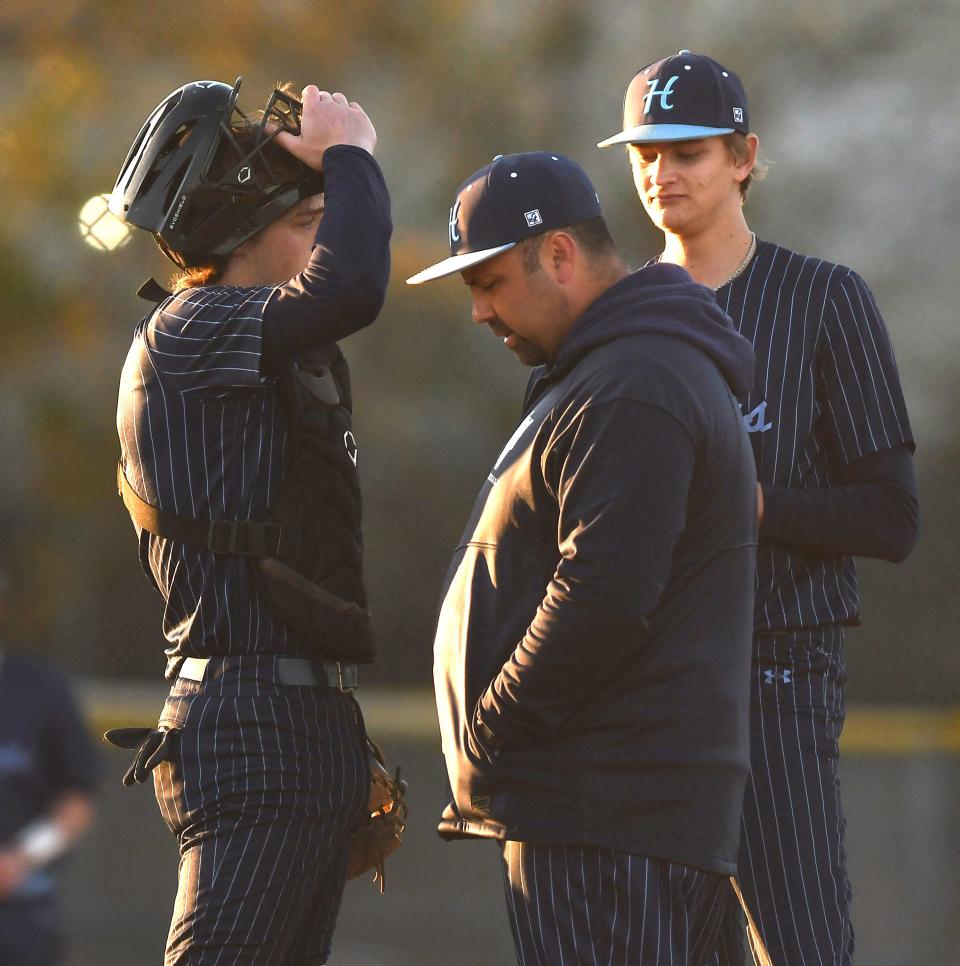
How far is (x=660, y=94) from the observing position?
11.5 ft

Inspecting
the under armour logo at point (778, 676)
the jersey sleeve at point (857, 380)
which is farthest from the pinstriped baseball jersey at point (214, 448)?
the jersey sleeve at point (857, 380)

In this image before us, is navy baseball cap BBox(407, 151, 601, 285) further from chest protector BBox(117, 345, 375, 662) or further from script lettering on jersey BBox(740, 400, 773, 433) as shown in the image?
script lettering on jersey BBox(740, 400, 773, 433)

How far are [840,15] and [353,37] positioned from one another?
3757 mm

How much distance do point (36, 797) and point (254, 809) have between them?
2.33 m

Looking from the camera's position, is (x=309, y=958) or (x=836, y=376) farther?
(x=836, y=376)

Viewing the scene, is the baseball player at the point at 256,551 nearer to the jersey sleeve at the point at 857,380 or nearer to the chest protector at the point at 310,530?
the chest protector at the point at 310,530

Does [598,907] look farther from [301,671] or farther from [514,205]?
[514,205]

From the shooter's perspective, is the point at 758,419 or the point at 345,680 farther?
the point at 758,419

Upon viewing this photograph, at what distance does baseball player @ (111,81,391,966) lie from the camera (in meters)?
Result: 2.97

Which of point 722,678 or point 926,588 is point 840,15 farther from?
point 722,678

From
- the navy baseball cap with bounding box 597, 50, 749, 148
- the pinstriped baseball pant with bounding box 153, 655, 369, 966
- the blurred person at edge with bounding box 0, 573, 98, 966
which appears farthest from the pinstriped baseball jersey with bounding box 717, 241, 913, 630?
the blurred person at edge with bounding box 0, 573, 98, 966

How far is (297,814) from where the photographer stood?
9.80 feet

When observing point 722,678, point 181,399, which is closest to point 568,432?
point 722,678

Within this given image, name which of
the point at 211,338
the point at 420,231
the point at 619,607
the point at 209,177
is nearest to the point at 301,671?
the point at 211,338
